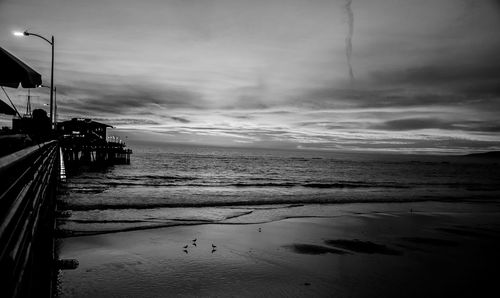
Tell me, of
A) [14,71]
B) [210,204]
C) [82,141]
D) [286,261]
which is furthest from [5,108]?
[82,141]

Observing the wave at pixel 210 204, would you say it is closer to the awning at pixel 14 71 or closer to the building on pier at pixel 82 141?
the awning at pixel 14 71

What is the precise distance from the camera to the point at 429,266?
29.3 ft

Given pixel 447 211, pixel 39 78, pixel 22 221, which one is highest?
pixel 39 78

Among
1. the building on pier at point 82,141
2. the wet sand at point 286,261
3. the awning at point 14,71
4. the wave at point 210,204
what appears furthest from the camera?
the building on pier at point 82,141

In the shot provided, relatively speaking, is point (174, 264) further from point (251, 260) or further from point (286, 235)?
point (286, 235)

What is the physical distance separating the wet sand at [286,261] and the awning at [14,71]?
423cm

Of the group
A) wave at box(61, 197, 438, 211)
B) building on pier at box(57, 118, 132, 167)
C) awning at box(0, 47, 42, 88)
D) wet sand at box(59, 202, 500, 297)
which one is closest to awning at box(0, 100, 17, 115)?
awning at box(0, 47, 42, 88)

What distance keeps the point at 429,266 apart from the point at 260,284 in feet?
15.7

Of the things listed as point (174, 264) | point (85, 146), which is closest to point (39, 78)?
point (174, 264)

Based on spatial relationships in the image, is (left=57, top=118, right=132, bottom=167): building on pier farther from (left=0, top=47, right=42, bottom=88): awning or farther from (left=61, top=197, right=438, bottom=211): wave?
(left=0, top=47, right=42, bottom=88): awning

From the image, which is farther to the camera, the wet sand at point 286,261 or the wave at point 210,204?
the wave at point 210,204

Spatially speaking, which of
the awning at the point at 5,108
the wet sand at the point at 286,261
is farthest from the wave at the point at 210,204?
the awning at the point at 5,108

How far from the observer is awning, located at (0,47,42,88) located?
21.0 ft

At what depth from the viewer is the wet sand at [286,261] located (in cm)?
697
